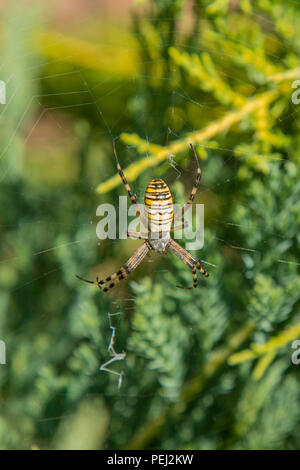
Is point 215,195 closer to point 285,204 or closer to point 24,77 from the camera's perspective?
point 285,204

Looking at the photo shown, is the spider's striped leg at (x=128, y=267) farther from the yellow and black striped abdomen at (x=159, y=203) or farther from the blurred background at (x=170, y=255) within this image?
the yellow and black striped abdomen at (x=159, y=203)

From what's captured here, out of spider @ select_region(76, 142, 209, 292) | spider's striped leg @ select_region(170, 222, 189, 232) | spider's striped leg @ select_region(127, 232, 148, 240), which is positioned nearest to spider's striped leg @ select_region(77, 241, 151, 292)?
spider @ select_region(76, 142, 209, 292)

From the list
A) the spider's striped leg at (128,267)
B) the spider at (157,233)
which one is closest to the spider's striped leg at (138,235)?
the spider at (157,233)

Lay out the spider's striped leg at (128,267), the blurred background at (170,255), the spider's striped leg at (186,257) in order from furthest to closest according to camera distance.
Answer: the spider's striped leg at (128,267)
the spider's striped leg at (186,257)
the blurred background at (170,255)

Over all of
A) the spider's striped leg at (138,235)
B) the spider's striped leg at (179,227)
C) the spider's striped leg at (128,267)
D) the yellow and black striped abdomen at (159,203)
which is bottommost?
the spider's striped leg at (128,267)

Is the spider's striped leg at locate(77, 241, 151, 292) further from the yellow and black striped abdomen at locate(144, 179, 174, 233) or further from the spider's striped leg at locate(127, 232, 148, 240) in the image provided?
the yellow and black striped abdomen at locate(144, 179, 174, 233)

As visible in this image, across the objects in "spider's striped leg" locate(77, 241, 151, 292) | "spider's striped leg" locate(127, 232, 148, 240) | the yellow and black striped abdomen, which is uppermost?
the yellow and black striped abdomen

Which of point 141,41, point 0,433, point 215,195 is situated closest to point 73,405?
point 0,433
